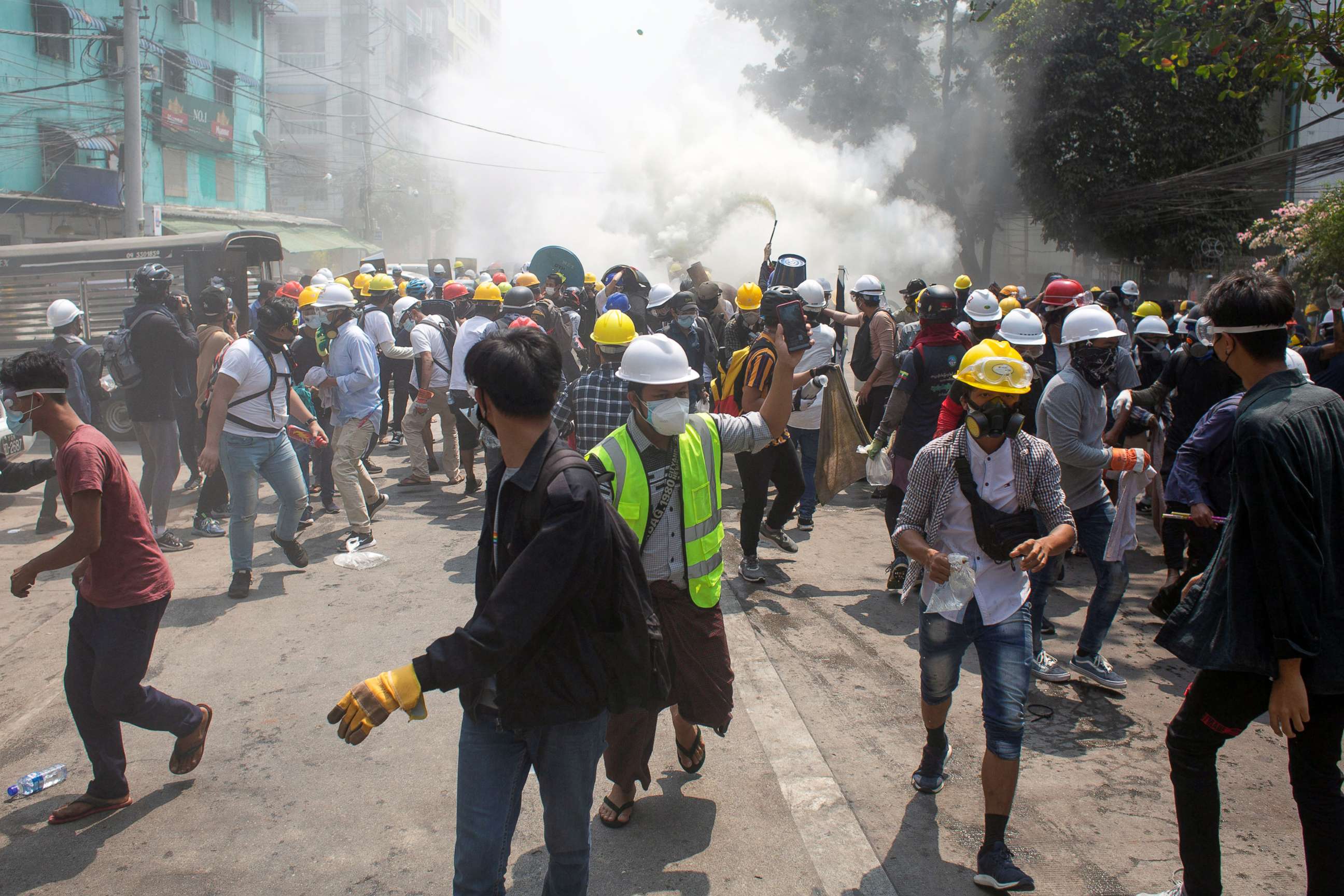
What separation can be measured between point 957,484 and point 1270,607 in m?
1.08

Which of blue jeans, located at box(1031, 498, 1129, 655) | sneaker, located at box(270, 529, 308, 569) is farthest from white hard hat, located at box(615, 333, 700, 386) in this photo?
sneaker, located at box(270, 529, 308, 569)

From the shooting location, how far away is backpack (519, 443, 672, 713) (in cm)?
234

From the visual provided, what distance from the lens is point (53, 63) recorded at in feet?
77.5

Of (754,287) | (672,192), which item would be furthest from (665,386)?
(672,192)

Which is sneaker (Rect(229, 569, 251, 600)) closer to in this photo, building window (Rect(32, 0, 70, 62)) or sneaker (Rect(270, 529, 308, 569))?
sneaker (Rect(270, 529, 308, 569))

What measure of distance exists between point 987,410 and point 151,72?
3166 cm

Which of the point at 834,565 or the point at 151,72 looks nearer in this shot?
the point at 834,565

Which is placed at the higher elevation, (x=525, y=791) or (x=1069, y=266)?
(x=1069, y=266)

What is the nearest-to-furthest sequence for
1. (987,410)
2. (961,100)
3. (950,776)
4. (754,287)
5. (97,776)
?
1. (987,410)
2. (97,776)
3. (950,776)
4. (754,287)
5. (961,100)

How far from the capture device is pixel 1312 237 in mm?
12781

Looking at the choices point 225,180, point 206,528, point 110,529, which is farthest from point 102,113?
point 110,529

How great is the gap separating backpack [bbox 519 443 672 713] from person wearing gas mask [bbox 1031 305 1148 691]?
294 cm

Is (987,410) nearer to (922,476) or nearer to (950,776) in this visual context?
(922,476)

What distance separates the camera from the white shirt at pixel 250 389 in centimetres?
594
